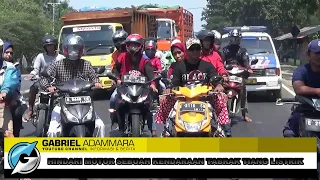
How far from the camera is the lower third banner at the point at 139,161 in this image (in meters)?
5.14

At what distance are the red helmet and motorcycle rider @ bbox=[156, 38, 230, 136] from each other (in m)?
1.36

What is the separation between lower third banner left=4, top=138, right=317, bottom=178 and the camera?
5.14m

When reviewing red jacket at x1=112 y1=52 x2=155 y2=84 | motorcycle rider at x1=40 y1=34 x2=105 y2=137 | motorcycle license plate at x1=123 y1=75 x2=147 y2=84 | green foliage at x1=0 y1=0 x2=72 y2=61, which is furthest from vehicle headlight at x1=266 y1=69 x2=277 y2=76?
green foliage at x1=0 y1=0 x2=72 y2=61

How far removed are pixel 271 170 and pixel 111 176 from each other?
4.78 ft

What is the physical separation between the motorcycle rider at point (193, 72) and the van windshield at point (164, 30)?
1737 centimetres

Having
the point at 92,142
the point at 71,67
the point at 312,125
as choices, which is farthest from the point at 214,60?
the point at 92,142

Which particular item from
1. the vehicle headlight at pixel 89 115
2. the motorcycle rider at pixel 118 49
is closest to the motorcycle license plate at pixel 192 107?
the vehicle headlight at pixel 89 115

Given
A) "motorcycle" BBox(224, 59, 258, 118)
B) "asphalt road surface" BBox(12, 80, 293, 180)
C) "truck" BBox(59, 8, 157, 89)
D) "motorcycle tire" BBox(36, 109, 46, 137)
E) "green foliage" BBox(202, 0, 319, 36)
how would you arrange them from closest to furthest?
"motorcycle tire" BBox(36, 109, 46, 137) → "asphalt road surface" BBox(12, 80, 293, 180) → "motorcycle" BBox(224, 59, 258, 118) → "truck" BBox(59, 8, 157, 89) → "green foliage" BBox(202, 0, 319, 36)

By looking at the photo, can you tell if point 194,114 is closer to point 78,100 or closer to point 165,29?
point 78,100

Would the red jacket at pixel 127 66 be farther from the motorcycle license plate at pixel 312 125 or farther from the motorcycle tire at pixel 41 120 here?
the motorcycle license plate at pixel 312 125

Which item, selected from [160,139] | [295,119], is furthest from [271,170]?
[160,139]

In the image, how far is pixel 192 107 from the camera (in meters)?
5.81

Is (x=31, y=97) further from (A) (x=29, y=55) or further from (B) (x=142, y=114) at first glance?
(A) (x=29, y=55)

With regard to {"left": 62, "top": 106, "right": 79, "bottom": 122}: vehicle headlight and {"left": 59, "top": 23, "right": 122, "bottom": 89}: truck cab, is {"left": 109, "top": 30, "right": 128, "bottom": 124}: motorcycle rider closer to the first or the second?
{"left": 62, "top": 106, "right": 79, "bottom": 122}: vehicle headlight
